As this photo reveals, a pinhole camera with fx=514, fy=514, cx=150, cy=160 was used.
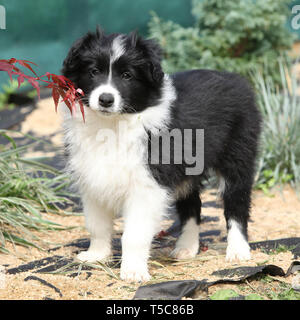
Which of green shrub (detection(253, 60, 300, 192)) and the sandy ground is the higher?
green shrub (detection(253, 60, 300, 192))

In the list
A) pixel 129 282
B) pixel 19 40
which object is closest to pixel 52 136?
pixel 19 40

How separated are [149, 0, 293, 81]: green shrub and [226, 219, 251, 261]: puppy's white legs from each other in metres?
4.32

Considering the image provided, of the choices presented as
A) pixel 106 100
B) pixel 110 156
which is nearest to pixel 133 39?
pixel 106 100

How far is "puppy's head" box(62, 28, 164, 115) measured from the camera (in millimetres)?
3088

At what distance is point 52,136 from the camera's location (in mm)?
6930

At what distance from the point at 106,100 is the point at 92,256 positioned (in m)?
1.17

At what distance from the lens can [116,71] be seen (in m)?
3.13

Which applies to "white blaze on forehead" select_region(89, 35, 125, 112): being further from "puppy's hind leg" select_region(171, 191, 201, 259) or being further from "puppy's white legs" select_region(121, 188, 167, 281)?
"puppy's hind leg" select_region(171, 191, 201, 259)

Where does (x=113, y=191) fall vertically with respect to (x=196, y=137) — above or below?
below

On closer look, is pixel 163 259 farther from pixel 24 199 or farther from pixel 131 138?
pixel 24 199

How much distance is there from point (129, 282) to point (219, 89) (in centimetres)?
155

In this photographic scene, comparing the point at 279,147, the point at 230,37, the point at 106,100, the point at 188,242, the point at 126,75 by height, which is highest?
the point at 230,37

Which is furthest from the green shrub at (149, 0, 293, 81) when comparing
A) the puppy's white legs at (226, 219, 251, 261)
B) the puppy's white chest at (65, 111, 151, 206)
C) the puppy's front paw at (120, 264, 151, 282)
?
the puppy's front paw at (120, 264, 151, 282)

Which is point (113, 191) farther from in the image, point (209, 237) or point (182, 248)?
point (209, 237)
